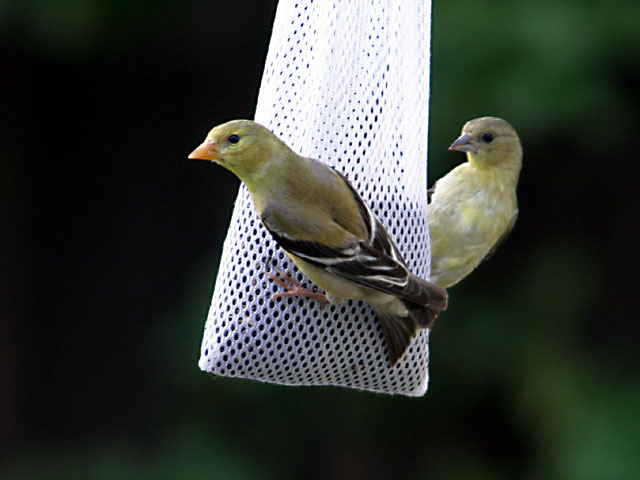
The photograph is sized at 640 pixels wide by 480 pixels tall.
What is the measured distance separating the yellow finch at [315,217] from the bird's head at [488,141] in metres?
1.09

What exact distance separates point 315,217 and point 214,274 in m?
3.39

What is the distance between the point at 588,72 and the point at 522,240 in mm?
1534

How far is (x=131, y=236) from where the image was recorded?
7176 millimetres

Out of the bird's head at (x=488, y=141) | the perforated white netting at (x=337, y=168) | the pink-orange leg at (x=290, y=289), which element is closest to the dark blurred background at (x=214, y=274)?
the bird's head at (x=488, y=141)

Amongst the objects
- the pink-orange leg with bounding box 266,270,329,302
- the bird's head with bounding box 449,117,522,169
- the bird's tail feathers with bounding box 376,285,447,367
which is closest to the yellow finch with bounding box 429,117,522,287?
the bird's head with bounding box 449,117,522,169

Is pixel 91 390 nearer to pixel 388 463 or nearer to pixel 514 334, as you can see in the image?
pixel 388 463

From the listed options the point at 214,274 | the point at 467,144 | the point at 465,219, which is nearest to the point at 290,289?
the point at 465,219

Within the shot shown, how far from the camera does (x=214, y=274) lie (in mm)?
6281

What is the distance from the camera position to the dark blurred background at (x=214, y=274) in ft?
18.1

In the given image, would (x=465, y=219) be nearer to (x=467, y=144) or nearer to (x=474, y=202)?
(x=474, y=202)

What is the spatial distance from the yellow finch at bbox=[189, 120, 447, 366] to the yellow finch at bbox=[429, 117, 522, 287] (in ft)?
2.85

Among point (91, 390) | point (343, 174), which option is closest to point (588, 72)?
point (343, 174)

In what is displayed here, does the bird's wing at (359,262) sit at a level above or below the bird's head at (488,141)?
below

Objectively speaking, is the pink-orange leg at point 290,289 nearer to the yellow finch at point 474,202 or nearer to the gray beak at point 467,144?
the yellow finch at point 474,202
